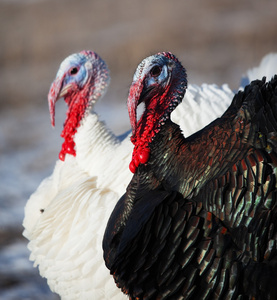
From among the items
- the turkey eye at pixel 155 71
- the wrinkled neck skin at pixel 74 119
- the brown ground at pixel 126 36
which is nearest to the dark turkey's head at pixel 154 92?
the turkey eye at pixel 155 71

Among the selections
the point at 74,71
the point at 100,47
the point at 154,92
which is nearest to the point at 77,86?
the point at 74,71

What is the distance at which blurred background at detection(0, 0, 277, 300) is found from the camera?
5215mm

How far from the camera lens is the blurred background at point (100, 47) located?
5.21m

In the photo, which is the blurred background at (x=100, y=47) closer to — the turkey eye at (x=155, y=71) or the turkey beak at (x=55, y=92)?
the turkey beak at (x=55, y=92)

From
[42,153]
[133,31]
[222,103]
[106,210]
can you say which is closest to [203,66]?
[133,31]

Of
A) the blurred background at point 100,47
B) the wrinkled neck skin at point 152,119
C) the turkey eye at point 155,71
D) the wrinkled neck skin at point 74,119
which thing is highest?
the blurred background at point 100,47

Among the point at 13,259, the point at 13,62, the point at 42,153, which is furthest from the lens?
the point at 13,62

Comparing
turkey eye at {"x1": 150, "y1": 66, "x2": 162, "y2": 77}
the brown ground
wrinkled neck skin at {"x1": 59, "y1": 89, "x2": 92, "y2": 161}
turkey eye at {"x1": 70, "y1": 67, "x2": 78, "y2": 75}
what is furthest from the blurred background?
turkey eye at {"x1": 150, "y1": 66, "x2": 162, "y2": 77}

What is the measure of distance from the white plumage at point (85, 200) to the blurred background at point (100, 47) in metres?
1.13

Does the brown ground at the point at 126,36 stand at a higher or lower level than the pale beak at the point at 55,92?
higher

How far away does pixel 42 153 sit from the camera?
5.12 meters

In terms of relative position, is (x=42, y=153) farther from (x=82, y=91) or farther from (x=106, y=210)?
(x=106, y=210)

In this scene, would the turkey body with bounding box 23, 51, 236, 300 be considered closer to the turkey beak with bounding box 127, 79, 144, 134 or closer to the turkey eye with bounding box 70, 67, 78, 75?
the turkey eye with bounding box 70, 67, 78, 75

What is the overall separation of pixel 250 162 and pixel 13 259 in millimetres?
2045
